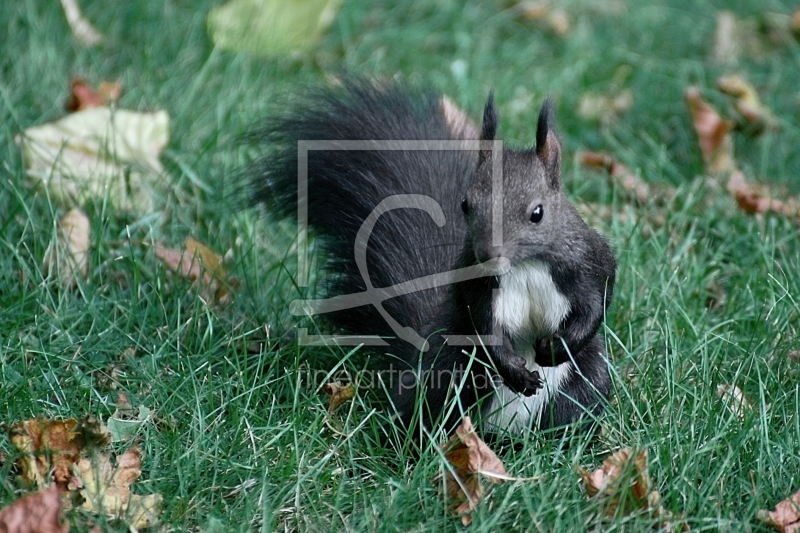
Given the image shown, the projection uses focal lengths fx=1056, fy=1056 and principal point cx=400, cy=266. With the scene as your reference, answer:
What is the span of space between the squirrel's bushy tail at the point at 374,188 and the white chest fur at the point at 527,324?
0.19 m

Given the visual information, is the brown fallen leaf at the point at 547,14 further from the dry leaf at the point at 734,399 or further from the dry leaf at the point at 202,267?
the dry leaf at the point at 734,399

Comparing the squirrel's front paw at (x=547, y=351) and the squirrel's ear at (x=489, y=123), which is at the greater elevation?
the squirrel's ear at (x=489, y=123)

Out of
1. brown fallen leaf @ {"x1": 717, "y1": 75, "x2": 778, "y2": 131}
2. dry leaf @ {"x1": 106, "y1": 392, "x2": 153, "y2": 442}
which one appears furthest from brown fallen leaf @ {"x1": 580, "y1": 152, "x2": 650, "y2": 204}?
dry leaf @ {"x1": 106, "y1": 392, "x2": 153, "y2": 442}

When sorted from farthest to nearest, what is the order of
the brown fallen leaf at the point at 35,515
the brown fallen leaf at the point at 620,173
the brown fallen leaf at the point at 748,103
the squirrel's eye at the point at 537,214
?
the brown fallen leaf at the point at 748,103, the brown fallen leaf at the point at 620,173, the squirrel's eye at the point at 537,214, the brown fallen leaf at the point at 35,515

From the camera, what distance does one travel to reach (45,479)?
1.87 metres

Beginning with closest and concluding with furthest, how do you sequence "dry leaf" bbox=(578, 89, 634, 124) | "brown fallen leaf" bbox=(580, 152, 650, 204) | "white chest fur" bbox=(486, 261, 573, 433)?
"white chest fur" bbox=(486, 261, 573, 433) → "brown fallen leaf" bbox=(580, 152, 650, 204) → "dry leaf" bbox=(578, 89, 634, 124)

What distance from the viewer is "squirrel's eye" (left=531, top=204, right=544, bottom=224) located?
194 cm

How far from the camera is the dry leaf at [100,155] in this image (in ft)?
9.04

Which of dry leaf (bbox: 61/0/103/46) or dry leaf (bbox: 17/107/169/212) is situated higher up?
dry leaf (bbox: 61/0/103/46)

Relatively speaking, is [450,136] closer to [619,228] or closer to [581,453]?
[619,228]

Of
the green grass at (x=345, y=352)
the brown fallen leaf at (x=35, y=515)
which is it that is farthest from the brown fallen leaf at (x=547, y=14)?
the brown fallen leaf at (x=35, y=515)

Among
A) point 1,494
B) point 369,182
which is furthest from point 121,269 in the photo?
point 1,494

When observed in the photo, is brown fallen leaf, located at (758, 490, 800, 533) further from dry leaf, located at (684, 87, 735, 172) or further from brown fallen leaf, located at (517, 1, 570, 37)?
brown fallen leaf, located at (517, 1, 570, 37)

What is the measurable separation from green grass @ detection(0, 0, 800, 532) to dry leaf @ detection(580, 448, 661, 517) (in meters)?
0.03
